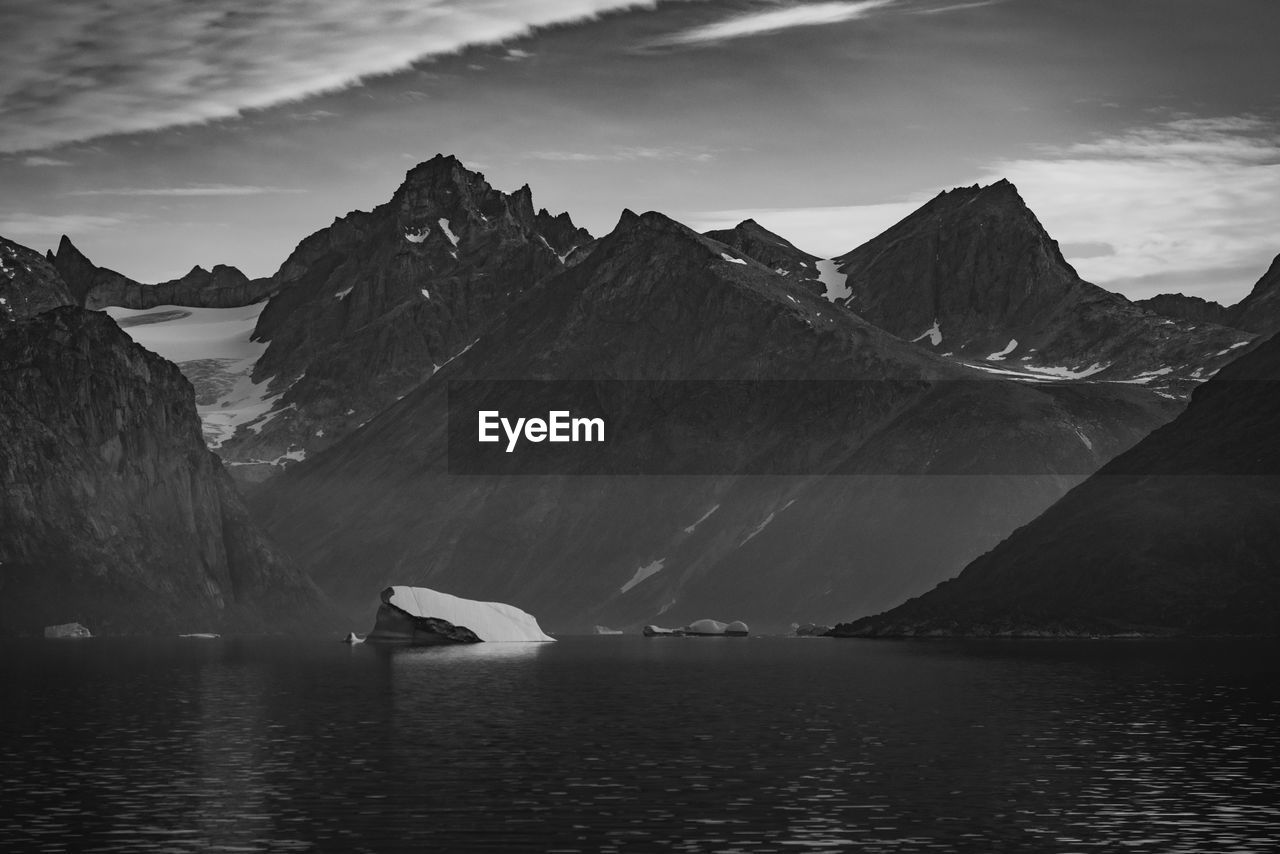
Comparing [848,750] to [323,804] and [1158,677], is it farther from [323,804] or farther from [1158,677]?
[1158,677]

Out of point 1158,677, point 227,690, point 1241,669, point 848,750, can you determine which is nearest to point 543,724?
point 848,750

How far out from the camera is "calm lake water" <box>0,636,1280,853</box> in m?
66.6

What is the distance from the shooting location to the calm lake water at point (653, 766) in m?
66.6

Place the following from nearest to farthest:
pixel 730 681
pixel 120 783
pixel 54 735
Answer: pixel 120 783
pixel 54 735
pixel 730 681

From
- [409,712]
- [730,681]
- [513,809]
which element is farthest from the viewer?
[730,681]

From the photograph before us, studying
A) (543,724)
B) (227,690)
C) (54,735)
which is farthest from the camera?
(227,690)

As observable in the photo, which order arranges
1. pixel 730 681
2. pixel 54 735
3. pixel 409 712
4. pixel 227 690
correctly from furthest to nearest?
pixel 730 681
pixel 227 690
pixel 409 712
pixel 54 735

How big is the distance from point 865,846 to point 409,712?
218ft

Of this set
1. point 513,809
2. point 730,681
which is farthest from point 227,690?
point 513,809

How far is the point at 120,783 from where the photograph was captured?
8119 centimetres

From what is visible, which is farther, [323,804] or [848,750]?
[848,750]

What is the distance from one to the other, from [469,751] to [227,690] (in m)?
61.6

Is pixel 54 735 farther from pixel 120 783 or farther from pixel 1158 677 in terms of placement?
pixel 1158 677

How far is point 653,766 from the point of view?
88750mm
